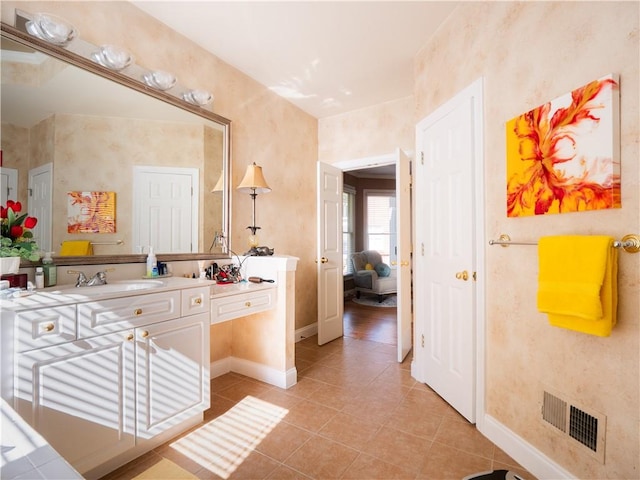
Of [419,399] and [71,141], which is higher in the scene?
[71,141]

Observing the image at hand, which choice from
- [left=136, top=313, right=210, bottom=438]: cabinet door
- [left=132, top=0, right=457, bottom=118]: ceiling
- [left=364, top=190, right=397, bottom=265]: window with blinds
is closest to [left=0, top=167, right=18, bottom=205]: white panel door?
[left=136, top=313, right=210, bottom=438]: cabinet door

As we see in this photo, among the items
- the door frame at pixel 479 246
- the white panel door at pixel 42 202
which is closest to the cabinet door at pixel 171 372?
the white panel door at pixel 42 202

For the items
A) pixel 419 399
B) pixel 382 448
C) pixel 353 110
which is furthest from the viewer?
pixel 353 110

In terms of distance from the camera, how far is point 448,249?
2.32 metres

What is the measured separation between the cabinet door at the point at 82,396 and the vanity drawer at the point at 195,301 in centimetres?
33

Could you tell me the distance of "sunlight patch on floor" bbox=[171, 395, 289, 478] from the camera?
67.7 inches

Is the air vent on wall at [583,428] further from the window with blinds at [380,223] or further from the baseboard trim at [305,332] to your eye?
the window with blinds at [380,223]

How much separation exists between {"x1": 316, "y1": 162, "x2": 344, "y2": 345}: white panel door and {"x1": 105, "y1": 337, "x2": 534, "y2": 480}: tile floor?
996mm

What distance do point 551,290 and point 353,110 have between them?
3.23m

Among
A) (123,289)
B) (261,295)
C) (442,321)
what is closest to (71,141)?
(123,289)

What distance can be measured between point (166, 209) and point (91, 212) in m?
0.47

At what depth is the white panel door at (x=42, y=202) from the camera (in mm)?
1734

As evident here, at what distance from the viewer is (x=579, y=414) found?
1409mm

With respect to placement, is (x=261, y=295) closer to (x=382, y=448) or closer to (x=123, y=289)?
(x=123, y=289)
